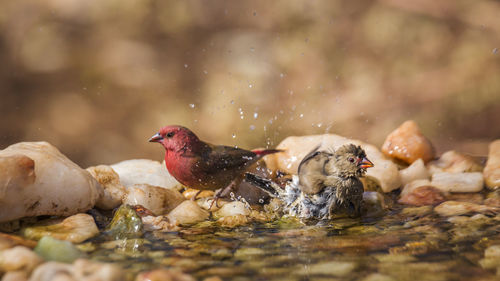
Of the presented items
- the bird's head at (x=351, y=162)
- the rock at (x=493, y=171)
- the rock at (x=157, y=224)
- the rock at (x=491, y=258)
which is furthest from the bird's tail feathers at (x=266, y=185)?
the rock at (x=493, y=171)

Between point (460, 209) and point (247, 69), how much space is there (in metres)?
3.93

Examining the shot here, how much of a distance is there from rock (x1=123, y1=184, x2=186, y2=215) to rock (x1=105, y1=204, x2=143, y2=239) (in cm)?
54

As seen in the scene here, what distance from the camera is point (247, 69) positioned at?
6961mm

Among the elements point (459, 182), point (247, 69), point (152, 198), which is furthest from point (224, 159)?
point (247, 69)

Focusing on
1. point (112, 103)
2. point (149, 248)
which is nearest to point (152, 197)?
point (149, 248)

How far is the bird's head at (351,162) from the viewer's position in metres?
3.69

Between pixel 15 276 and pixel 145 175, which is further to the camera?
pixel 145 175

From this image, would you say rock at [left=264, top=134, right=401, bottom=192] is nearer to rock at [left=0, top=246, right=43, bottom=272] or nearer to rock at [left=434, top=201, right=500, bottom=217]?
rock at [left=434, top=201, right=500, bottom=217]

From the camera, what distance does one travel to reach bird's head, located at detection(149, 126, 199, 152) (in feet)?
14.2

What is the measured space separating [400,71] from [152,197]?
426 centimetres

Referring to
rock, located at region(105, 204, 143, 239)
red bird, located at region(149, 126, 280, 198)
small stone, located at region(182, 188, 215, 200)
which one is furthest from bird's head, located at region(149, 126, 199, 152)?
rock, located at region(105, 204, 143, 239)

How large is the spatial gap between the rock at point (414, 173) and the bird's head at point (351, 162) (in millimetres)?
1317

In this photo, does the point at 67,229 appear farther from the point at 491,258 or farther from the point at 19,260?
the point at 491,258

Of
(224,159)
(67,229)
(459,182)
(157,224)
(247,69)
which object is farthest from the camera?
(247,69)
